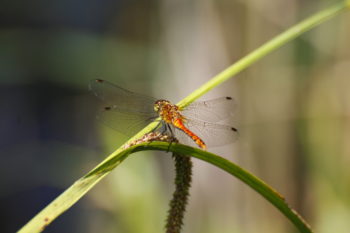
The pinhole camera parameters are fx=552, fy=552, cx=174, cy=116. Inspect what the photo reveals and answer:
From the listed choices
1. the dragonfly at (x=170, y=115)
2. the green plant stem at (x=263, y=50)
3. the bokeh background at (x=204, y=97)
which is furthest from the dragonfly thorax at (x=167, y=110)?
the bokeh background at (x=204, y=97)

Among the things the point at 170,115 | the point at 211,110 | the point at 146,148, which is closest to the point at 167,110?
the point at 170,115

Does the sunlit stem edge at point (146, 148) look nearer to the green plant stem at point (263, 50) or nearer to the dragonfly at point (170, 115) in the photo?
the green plant stem at point (263, 50)

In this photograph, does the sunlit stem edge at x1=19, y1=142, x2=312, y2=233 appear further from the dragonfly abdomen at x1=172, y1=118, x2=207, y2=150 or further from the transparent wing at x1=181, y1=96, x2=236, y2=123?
the transparent wing at x1=181, y1=96, x2=236, y2=123

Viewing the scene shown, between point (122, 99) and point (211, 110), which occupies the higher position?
point (211, 110)

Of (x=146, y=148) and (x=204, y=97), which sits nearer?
(x=146, y=148)

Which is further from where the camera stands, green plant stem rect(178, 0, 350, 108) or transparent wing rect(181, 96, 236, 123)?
transparent wing rect(181, 96, 236, 123)

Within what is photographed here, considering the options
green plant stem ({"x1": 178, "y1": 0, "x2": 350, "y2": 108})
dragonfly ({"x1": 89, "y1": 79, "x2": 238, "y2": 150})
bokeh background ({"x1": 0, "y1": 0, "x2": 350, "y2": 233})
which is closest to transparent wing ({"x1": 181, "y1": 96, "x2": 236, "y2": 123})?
dragonfly ({"x1": 89, "y1": 79, "x2": 238, "y2": 150})

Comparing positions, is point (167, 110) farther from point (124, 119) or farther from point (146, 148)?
point (146, 148)
